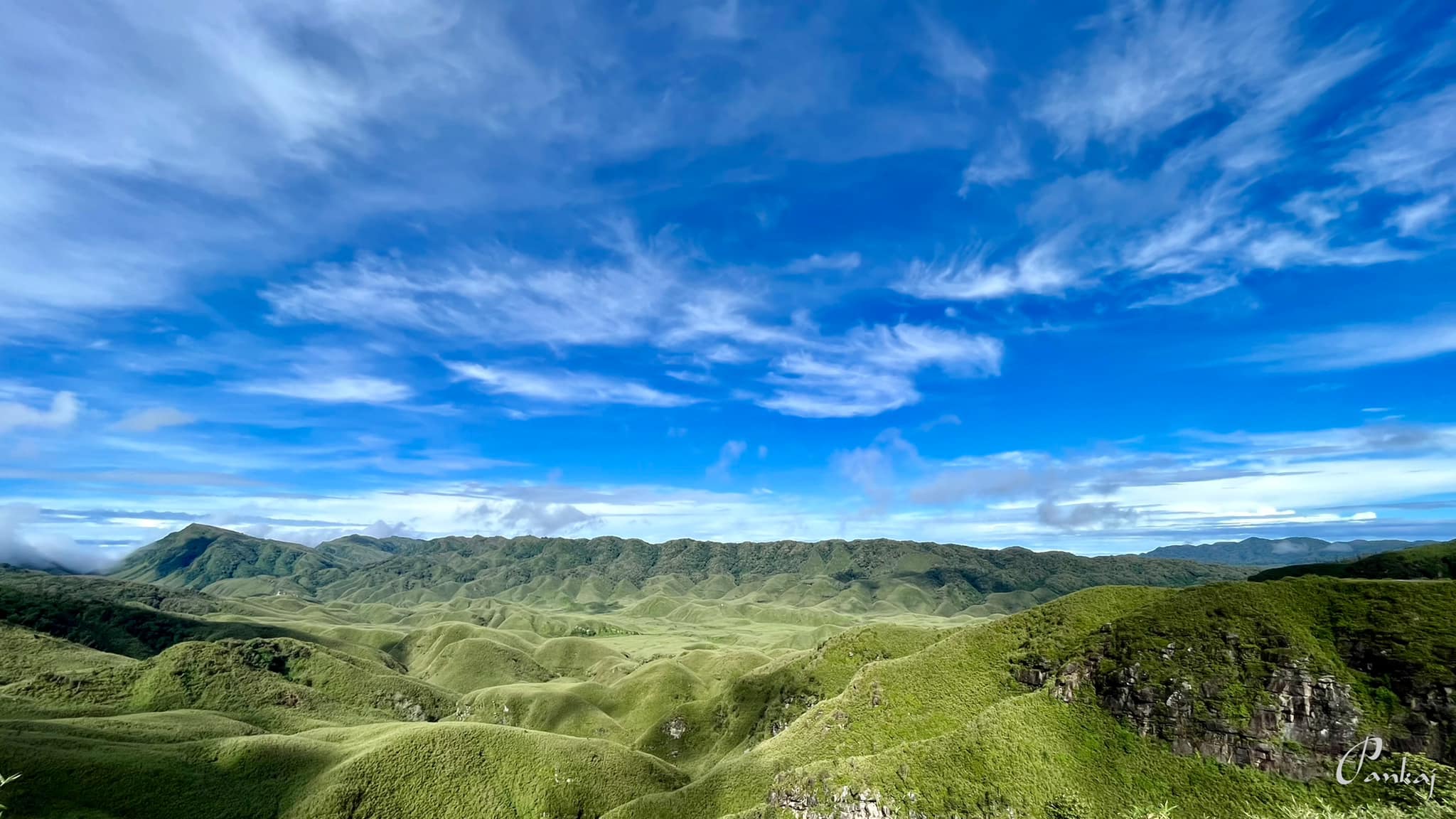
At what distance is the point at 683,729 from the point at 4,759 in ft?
479

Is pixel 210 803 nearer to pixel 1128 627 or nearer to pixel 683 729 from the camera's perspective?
pixel 683 729

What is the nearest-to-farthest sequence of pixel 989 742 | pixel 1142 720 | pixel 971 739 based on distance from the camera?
pixel 1142 720 → pixel 989 742 → pixel 971 739

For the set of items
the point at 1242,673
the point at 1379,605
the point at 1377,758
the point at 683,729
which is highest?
the point at 1379,605

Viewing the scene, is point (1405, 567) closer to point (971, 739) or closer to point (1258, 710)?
point (1258, 710)

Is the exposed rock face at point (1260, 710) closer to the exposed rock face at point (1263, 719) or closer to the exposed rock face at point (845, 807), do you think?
the exposed rock face at point (1263, 719)

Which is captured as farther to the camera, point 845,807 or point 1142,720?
point 1142,720

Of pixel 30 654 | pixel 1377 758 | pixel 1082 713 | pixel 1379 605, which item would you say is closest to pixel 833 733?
pixel 1082 713

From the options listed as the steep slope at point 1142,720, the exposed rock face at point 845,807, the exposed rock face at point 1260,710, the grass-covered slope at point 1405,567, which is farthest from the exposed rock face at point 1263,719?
the grass-covered slope at point 1405,567

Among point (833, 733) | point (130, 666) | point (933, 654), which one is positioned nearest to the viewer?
point (833, 733)

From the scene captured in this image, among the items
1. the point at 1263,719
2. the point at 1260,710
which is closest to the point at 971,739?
the point at 1263,719

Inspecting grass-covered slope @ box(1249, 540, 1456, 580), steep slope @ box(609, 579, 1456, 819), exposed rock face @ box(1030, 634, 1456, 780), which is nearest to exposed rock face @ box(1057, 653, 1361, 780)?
exposed rock face @ box(1030, 634, 1456, 780)

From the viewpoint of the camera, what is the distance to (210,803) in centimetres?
12456

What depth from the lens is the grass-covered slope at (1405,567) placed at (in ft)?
568

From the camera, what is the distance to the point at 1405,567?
7096 inches
